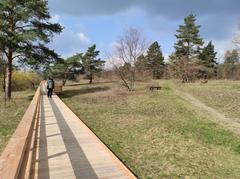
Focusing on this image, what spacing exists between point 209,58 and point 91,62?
88.2 feet

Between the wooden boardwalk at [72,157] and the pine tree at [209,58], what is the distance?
51.8 meters

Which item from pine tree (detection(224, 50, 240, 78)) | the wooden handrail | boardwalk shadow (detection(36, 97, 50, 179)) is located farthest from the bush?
the wooden handrail

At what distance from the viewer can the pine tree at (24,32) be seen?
23628 mm

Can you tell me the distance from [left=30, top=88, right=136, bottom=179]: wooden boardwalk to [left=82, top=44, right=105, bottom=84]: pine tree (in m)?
44.6

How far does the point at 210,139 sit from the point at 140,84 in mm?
25520

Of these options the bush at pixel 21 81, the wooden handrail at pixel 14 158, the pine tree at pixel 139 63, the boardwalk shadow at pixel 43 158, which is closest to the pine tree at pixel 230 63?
the pine tree at pixel 139 63

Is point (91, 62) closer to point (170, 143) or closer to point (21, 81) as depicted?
point (21, 81)

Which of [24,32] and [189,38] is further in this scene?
[189,38]

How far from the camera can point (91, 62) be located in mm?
55438

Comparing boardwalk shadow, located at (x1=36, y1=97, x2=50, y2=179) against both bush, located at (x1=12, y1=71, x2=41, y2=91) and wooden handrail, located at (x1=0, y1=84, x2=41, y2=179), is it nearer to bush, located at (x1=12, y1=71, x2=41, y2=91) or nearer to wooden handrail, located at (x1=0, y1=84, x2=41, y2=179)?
wooden handrail, located at (x1=0, y1=84, x2=41, y2=179)

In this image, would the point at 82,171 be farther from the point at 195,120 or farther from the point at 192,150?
the point at 195,120

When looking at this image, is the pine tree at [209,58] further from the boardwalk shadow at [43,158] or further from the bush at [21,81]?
the boardwalk shadow at [43,158]

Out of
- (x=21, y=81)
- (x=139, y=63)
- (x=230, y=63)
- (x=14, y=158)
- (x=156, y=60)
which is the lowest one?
(x=14, y=158)

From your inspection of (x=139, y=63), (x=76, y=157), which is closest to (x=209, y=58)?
(x=139, y=63)
